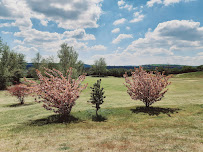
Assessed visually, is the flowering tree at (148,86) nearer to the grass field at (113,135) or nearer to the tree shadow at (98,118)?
the grass field at (113,135)

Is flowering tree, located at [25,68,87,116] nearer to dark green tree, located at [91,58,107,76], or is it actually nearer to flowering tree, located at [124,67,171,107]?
flowering tree, located at [124,67,171,107]

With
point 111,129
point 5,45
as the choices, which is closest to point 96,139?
point 111,129

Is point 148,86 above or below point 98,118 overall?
above

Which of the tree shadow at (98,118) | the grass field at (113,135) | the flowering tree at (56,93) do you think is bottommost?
the tree shadow at (98,118)

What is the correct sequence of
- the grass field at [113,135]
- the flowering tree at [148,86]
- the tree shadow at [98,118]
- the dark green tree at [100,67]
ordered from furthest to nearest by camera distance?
the dark green tree at [100,67]
the flowering tree at [148,86]
the tree shadow at [98,118]
the grass field at [113,135]

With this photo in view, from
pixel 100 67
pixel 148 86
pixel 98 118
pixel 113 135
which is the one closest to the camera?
pixel 113 135

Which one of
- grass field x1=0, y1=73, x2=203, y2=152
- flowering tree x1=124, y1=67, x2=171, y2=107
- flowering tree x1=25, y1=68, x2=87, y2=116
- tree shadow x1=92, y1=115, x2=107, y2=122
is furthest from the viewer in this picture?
flowering tree x1=124, y1=67, x2=171, y2=107

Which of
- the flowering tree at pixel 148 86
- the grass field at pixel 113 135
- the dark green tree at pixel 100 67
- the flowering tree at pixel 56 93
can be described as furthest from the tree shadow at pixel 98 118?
the dark green tree at pixel 100 67

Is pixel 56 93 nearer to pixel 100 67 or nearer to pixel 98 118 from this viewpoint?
pixel 98 118

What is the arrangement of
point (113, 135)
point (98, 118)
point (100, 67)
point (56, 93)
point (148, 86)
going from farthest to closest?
point (100, 67)
point (148, 86)
point (98, 118)
point (56, 93)
point (113, 135)

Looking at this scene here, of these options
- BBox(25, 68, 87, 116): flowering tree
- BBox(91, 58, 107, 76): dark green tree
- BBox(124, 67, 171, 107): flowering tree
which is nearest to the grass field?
BBox(25, 68, 87, 116): flowering tree

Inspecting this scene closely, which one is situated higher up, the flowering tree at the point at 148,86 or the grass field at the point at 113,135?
the flowering tree at the point at 148,86

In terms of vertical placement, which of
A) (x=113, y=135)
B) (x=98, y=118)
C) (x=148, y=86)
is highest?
(x=148, y=86)

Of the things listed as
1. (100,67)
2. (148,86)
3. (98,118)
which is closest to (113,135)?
(98,118)
